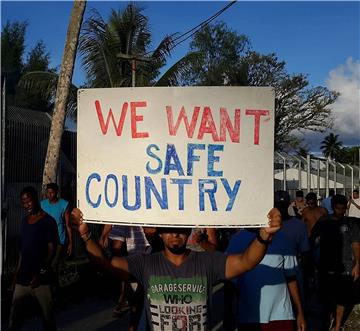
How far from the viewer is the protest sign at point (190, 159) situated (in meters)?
3.97

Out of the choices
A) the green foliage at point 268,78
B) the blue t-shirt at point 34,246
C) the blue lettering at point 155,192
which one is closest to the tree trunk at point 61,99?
the blue t-shirt at point 34,246

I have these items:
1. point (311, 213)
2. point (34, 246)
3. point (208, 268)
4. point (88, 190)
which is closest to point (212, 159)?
point (208, 268)

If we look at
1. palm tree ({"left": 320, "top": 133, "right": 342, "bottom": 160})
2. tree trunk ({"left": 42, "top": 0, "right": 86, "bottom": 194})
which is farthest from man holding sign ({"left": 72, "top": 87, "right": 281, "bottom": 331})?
palm tree ({"left": 320, "top": 133, "right": 342, "bottom": 160})

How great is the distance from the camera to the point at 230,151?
13.1ft

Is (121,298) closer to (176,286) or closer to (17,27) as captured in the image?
(176,286)

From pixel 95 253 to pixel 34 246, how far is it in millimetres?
2672

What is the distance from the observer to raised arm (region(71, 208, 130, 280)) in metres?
4.09

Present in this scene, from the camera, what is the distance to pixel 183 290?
4.06 metres

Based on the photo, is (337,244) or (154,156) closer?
(154,156)

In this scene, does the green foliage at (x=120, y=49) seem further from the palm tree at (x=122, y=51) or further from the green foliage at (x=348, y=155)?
the green foliage at (x=348, y=155)

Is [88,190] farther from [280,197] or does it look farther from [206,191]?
[280,197]

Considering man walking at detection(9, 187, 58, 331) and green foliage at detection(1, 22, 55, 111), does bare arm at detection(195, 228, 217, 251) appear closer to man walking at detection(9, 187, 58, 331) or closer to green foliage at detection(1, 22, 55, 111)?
man walking at detection(9, 187, 58, 331)

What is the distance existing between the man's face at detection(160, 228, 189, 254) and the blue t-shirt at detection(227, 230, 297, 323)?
118 centimetres

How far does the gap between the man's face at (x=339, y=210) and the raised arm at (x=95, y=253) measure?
4.53 meters
